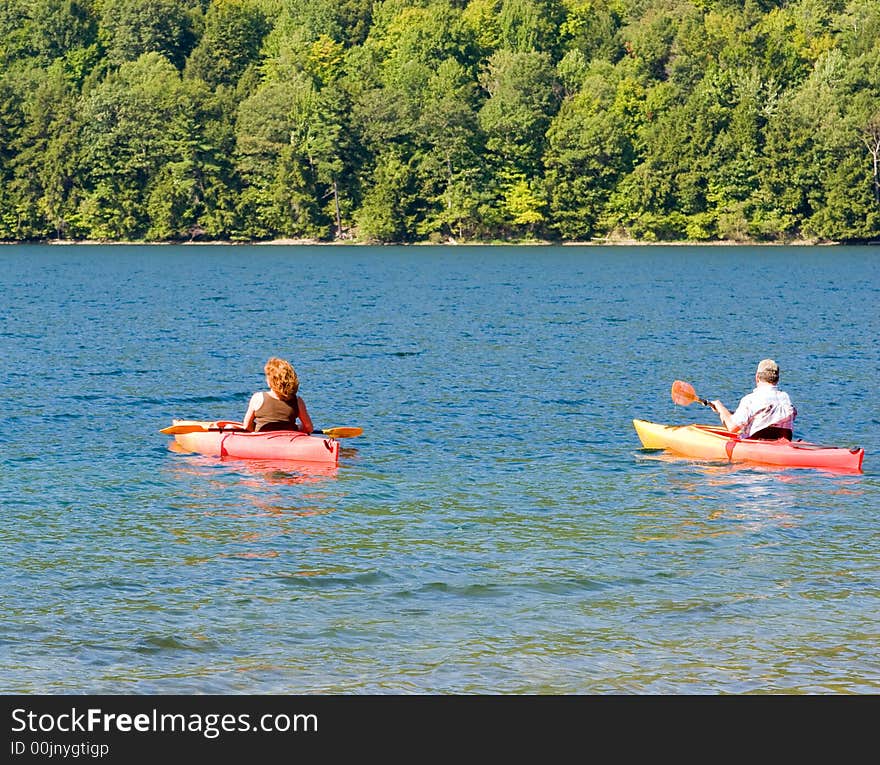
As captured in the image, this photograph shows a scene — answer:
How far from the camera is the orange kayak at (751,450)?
65.4 ft

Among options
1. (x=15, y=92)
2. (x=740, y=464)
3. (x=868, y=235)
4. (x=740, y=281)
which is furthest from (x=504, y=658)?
(x=15, y=92)

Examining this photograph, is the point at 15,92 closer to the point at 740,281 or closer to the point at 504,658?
the point at 740,281

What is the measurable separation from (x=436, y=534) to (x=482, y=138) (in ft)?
377

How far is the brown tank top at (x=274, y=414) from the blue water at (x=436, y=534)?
2.82ft

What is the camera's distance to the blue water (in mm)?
11648

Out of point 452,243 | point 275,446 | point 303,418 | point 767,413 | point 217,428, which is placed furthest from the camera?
point 452,243

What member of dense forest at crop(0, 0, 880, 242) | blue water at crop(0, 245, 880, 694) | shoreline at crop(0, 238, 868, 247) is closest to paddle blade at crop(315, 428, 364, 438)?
blue water at crop(0, 245, 880, 694)

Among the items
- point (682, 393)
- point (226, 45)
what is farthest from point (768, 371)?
point (226, 45)

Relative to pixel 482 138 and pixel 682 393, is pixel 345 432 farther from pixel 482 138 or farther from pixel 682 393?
pixel 482 138

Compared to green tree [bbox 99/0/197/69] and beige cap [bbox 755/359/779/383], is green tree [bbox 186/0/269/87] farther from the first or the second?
beige cap [bbox 755/359/779/383]

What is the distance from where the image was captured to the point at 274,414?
67.9 ft

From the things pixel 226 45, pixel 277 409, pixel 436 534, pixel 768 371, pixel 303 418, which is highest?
pixel 226 45

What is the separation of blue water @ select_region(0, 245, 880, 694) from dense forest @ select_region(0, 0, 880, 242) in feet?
274

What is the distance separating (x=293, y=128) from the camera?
129750 mm
